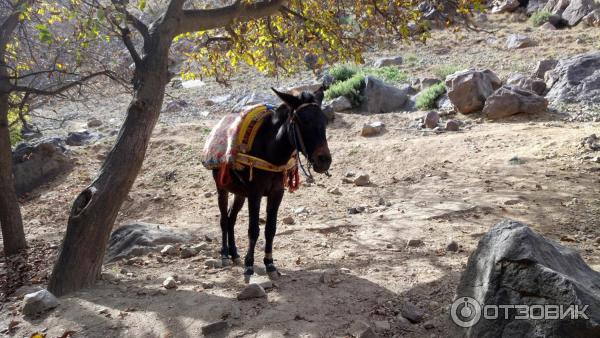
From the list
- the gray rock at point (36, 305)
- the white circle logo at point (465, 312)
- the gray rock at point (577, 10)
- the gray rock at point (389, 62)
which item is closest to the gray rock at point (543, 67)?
the gray rock at point (389, 62)

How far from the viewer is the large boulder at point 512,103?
10.5m

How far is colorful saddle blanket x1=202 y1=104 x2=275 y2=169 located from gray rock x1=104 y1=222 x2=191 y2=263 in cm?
157

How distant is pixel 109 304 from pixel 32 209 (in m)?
7.53

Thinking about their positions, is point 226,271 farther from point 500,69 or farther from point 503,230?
point 500,69

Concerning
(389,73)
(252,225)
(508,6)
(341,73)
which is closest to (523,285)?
(252,225)

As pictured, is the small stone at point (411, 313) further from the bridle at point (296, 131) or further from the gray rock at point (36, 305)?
the gray rock at point (36, 305)

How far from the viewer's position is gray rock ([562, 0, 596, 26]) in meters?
19.5

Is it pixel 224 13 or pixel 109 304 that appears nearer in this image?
pixel 109 304

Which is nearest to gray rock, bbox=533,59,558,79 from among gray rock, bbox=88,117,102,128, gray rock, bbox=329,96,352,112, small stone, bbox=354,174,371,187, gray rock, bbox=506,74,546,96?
gray rock, bbox=506,74,546,96

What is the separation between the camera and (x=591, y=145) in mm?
8031

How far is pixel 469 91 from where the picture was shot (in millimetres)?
11336

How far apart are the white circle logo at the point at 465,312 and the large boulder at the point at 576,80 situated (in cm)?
967

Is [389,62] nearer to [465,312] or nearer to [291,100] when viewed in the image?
[291,100]

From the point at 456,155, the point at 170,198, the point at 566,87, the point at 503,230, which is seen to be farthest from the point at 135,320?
the point at 566,87
